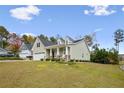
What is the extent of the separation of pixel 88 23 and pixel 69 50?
236 inches

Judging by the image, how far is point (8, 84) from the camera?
285 inches

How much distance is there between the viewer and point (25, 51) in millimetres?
18938

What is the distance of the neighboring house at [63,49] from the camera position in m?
15.2

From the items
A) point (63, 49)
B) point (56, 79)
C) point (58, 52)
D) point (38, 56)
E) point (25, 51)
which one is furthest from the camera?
point (25, 51)

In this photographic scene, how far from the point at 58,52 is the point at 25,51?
3.61 m

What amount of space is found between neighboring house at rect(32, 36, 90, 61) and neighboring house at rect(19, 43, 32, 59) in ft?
1.90

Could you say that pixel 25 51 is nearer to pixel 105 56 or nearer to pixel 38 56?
pixel 38 56

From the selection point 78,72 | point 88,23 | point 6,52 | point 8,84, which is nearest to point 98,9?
point 88,23

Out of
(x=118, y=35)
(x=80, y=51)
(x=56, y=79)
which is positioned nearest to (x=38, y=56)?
(x=80, y=51)

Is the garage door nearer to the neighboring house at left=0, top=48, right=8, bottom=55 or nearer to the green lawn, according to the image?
the neighboring house at left=0, top=48, right=8, bottom=55

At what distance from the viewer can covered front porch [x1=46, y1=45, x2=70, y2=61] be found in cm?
1515

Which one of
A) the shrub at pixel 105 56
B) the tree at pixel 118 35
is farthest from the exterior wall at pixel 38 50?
the tree at pixel 118 35

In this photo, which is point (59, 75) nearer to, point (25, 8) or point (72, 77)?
point (72, 77)
